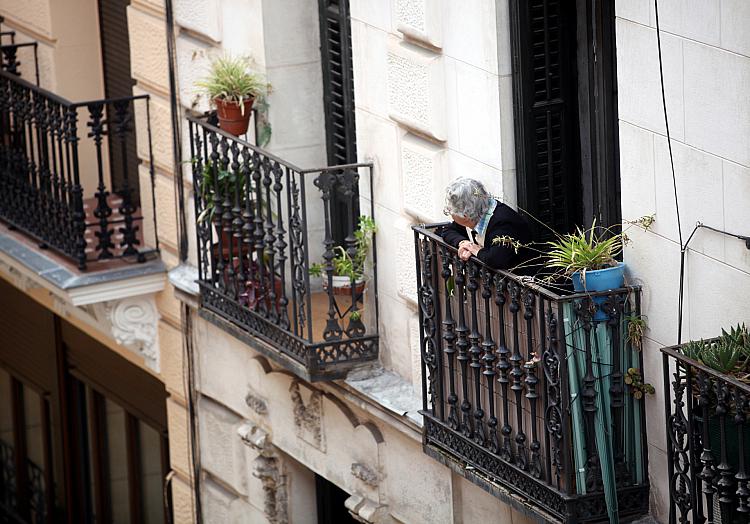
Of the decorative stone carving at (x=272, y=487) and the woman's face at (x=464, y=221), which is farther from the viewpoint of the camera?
the decorative stone carving at (x=272, y=487)

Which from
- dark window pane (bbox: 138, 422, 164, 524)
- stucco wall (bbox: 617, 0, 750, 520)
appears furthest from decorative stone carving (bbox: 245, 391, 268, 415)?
stucco wall (bbox: 617, 0, 750, 520)

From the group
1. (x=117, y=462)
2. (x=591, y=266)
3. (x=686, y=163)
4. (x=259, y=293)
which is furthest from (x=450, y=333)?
(x=117, y=462)

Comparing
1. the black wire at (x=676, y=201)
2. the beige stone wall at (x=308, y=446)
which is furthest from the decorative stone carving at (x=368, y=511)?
the black wire at (x=676, y=201)

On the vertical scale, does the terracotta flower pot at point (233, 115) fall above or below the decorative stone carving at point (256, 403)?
above

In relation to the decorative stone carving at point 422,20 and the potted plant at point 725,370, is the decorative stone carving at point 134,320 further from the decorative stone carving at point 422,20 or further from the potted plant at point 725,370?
the potted plant at point 725,370

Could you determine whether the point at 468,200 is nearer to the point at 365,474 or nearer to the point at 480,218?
the point at 480,218

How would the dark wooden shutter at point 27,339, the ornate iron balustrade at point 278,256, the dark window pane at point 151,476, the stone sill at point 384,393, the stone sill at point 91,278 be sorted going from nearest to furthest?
1. the stone sill at point 384,393
2. the ornate iron balustrade at point 278,256
3. the stone sill at point 91,278
4. the dark window pane at point 151,476
5. the dark wooden shutter at point 27,339

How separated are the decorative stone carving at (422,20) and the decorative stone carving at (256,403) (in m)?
3.42

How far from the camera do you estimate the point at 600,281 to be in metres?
8.49

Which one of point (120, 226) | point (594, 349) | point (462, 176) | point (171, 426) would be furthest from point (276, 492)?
point (594, 349)

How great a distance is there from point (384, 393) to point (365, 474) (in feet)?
2.68

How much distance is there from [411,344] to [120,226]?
448 cm

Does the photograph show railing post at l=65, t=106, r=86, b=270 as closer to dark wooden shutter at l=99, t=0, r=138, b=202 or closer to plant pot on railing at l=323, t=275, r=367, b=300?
dark wooden shutter at l=99, t=0, r=138, b=202

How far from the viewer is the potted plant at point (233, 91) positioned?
11719mm
